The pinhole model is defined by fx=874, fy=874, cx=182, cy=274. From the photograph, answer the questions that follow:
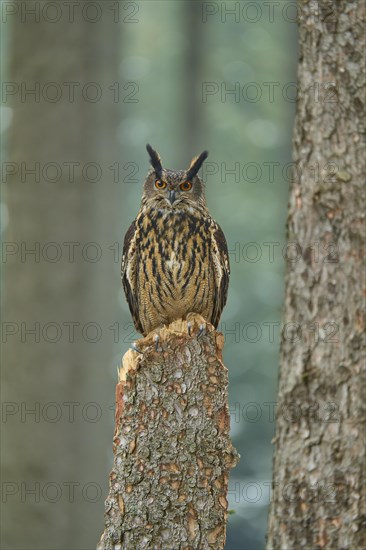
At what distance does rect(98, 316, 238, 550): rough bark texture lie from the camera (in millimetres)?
4551

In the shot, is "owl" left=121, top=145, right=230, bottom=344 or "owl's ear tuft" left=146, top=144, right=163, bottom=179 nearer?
"owl" left=121, top=145, right=230, bottom=344

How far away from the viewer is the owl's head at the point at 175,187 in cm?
593

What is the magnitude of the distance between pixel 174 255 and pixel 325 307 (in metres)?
1.34

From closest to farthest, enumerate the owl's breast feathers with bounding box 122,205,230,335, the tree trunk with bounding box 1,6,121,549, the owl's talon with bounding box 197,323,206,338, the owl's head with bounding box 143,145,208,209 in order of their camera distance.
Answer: the owl's talon with bounding box 197,323,206,338 < the owl's breast feathers with bounding box 122,205,230,335 < the owl's head with bounding box 143,145,208,209 < the tree trunk with bounding box 1,6,121,549

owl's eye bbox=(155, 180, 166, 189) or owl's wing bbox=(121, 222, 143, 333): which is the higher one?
owl's eye bbox=(155, 180, 166, 189)

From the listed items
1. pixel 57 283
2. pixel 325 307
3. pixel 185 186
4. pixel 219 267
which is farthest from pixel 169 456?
pixel 57 283

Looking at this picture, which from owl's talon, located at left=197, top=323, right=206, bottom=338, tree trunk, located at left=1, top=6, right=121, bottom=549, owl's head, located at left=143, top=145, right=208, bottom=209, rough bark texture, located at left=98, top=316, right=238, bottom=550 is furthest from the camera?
tree trunk, located at left=1, top=6, right=121, bottom=549

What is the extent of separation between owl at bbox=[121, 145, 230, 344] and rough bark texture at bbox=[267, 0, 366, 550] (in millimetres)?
1012

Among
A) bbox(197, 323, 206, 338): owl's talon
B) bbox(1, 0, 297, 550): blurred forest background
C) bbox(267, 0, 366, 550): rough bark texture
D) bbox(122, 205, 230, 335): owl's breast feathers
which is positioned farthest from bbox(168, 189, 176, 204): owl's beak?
bbox(1, 0, 297, 550): blurred forest background

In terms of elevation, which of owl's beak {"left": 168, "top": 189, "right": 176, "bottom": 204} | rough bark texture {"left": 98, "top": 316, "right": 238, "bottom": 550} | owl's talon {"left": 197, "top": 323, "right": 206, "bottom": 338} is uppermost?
owl's beak {"left": 168, "top": 189, "right": 176, "bottom": 204}

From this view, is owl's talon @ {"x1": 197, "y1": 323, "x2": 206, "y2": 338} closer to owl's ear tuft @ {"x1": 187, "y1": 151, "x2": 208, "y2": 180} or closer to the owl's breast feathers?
the owl's breast feathers

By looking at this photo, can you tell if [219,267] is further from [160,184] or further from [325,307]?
[325,307]

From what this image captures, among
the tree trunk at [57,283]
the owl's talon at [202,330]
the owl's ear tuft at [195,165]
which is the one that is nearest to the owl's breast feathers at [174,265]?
the owl's ear tuft at [195,165]

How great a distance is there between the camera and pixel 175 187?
5926mm
